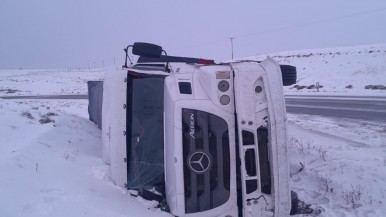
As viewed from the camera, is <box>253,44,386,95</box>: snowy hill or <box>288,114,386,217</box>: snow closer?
<box>288,114,386,217</box>: snow

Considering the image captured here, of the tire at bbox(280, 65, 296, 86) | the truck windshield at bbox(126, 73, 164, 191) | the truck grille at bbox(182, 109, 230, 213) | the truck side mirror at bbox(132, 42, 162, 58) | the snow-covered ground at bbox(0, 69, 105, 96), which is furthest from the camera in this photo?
the snow-covered ground at bbox(0, 69, 105, 96)

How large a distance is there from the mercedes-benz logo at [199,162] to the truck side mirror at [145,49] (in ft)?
5.49

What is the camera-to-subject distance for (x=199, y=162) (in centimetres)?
343

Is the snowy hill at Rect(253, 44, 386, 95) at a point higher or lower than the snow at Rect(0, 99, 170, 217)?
higher

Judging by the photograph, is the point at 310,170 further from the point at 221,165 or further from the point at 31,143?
the point at 31,143

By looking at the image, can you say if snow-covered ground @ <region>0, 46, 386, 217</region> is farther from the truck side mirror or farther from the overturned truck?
the truck side mirror

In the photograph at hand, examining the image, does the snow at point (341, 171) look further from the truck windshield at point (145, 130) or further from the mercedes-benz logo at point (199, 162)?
the truck windshield at point (145, 130)

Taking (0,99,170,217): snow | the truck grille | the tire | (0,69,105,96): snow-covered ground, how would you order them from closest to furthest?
(0,99,170,217): snow
the truck grille
the tire
(0,69,105,96): snow-covered ground

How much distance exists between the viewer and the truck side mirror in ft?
14.6

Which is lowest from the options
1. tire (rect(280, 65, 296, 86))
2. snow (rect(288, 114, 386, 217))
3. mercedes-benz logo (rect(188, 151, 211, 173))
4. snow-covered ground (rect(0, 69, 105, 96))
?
snow (rect(288, 114, 386, 217))

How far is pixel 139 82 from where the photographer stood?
161 inches

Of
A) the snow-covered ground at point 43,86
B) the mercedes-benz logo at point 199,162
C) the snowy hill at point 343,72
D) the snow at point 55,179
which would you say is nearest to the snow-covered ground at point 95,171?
→ the snow at point 55,179

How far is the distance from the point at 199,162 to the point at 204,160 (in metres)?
0.05

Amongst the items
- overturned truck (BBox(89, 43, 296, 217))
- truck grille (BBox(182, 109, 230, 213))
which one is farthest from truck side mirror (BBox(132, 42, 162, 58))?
truck grille (BBox(182, 109, 230, 213))
